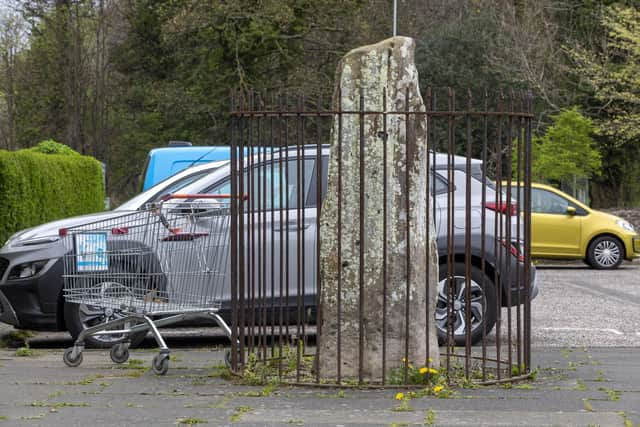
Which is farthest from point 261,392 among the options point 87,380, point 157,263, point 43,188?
point 43,188

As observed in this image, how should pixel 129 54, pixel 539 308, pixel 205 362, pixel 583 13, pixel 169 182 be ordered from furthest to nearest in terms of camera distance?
pixel 129 54 → pixel 583 13 → pixel 539 308 → pixel 169 182 → pixel 205 362

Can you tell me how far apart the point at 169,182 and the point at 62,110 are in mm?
35017

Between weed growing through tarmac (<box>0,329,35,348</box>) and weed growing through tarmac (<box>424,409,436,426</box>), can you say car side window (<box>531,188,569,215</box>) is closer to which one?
weed growing through tarmac (<box>0,329,35,348</box>)

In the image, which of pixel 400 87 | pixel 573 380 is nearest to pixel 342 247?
pixel 400 87

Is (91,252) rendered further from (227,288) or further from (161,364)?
(227,288)

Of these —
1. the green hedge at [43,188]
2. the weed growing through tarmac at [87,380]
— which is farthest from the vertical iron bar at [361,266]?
the green hedge at [43,188]

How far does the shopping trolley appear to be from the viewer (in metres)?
8.06

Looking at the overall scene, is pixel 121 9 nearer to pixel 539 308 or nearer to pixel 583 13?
pixel 583 13

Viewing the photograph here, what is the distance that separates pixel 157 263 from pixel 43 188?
31.7 ft

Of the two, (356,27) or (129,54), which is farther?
(129,54)

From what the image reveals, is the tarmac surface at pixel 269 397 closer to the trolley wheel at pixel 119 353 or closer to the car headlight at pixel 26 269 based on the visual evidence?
the trolley wheel at pixel 119 353

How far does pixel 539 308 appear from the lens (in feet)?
45.7

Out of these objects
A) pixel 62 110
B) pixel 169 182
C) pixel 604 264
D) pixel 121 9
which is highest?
pixel 121 9

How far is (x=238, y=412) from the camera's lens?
6.28 metres
